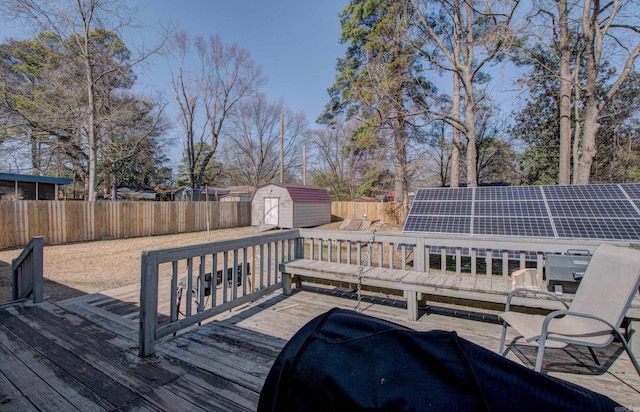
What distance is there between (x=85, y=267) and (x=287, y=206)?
1005 cm

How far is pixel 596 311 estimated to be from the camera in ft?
7.00

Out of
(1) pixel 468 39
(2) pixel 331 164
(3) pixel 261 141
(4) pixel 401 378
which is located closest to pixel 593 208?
(4) pixel 401 378

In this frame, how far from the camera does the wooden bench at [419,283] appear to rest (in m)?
2.78

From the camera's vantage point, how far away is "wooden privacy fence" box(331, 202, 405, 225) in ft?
53.3

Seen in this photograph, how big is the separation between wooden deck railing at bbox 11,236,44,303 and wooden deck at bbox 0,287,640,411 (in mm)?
247

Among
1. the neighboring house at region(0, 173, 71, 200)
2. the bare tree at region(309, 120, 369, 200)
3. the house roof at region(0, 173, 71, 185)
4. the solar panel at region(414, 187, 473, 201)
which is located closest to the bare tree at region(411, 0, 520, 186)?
the solar panel at region(414, 187, 473, 201)

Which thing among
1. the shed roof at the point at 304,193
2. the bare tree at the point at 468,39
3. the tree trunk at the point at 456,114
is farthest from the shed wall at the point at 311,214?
the bare tree at the point at 468,39

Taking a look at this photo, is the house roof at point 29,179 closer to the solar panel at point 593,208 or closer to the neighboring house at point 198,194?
the neighboring house at point 198,194

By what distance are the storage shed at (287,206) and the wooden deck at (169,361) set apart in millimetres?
12876

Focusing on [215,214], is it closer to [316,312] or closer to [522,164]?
[316,312]

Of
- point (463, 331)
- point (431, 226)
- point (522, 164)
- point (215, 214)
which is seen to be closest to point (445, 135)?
point (522, 164)

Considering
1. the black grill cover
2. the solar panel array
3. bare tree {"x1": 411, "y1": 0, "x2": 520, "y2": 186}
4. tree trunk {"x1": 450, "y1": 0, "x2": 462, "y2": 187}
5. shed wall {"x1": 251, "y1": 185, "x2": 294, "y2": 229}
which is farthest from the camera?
shed wall {"x1": 251, "y1": 185, "x2": 294, "y2": 229}

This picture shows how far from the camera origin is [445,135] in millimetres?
16641

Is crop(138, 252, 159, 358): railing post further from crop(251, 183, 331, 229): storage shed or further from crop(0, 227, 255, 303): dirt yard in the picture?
crop(251, 183, 331, 229): storage shed
